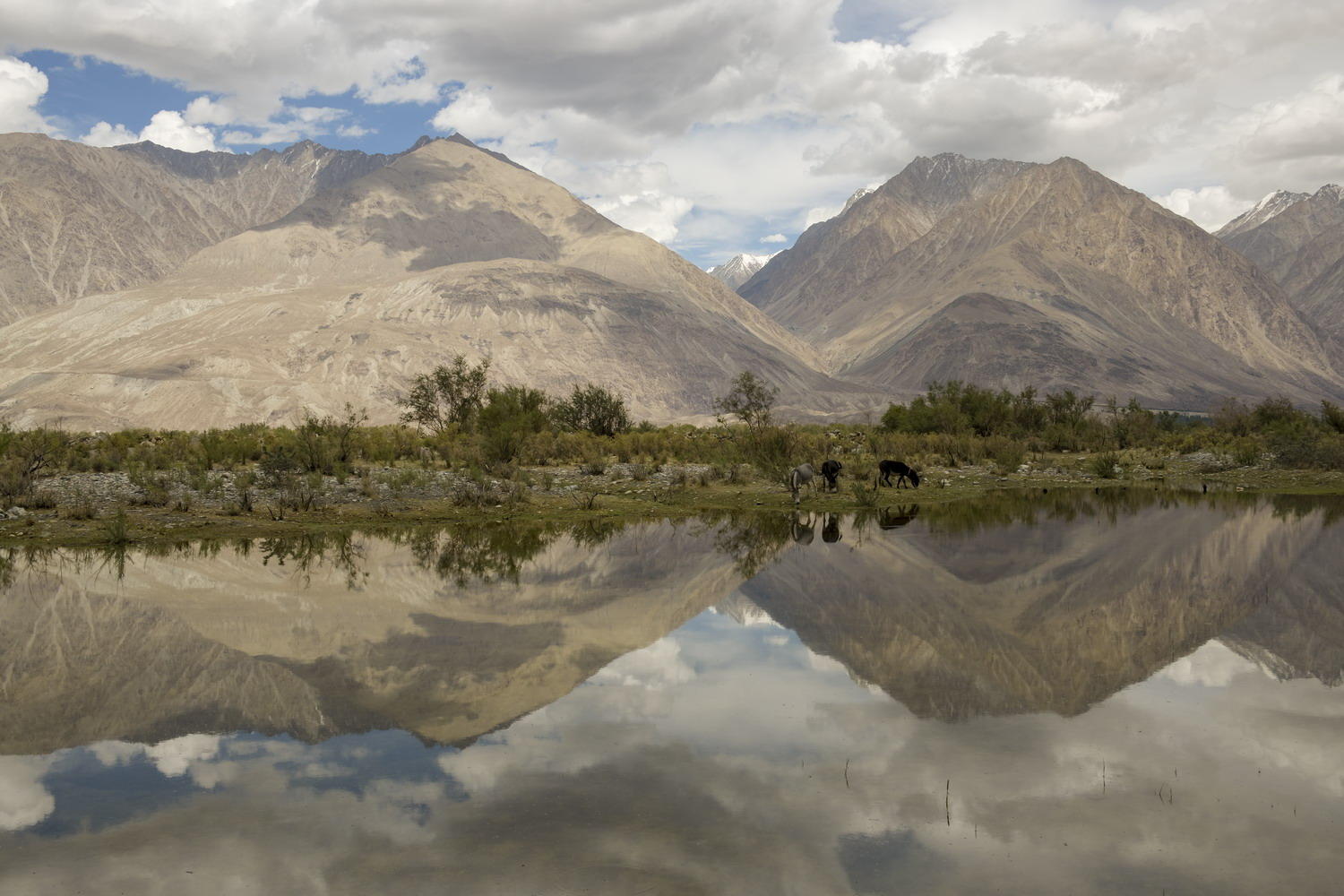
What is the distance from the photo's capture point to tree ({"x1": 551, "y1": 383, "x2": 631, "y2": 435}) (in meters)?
56.5

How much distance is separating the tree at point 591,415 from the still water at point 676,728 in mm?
37088

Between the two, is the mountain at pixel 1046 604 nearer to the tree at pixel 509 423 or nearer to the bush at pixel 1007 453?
the bush at pixel 1007 453

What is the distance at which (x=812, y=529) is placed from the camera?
82.7 ft

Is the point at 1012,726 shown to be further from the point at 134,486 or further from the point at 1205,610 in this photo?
the point at 134,486

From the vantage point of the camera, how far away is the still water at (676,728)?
Answer: 721 centimetres

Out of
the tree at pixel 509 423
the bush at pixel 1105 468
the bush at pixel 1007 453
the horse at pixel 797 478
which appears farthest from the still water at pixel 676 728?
the bush at pixel 1007 453

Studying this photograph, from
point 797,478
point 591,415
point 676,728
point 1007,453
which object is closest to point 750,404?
point 797,478

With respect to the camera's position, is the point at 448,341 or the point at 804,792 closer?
the point at 804,792

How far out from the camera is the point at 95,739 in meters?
9.96

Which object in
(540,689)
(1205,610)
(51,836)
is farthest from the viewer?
(1205,610)

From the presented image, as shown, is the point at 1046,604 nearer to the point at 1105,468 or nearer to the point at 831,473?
the point at 831,473

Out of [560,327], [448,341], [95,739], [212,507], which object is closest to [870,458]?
[212,507]

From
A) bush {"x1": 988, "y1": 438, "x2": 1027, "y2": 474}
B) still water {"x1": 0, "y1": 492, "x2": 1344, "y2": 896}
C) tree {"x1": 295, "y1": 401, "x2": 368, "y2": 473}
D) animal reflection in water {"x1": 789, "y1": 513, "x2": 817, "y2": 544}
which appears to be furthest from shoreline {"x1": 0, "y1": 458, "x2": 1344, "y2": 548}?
still water {"x1": 0, "y1": 492, "x2": 1344, "y2": 896}

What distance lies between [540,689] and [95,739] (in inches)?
167
